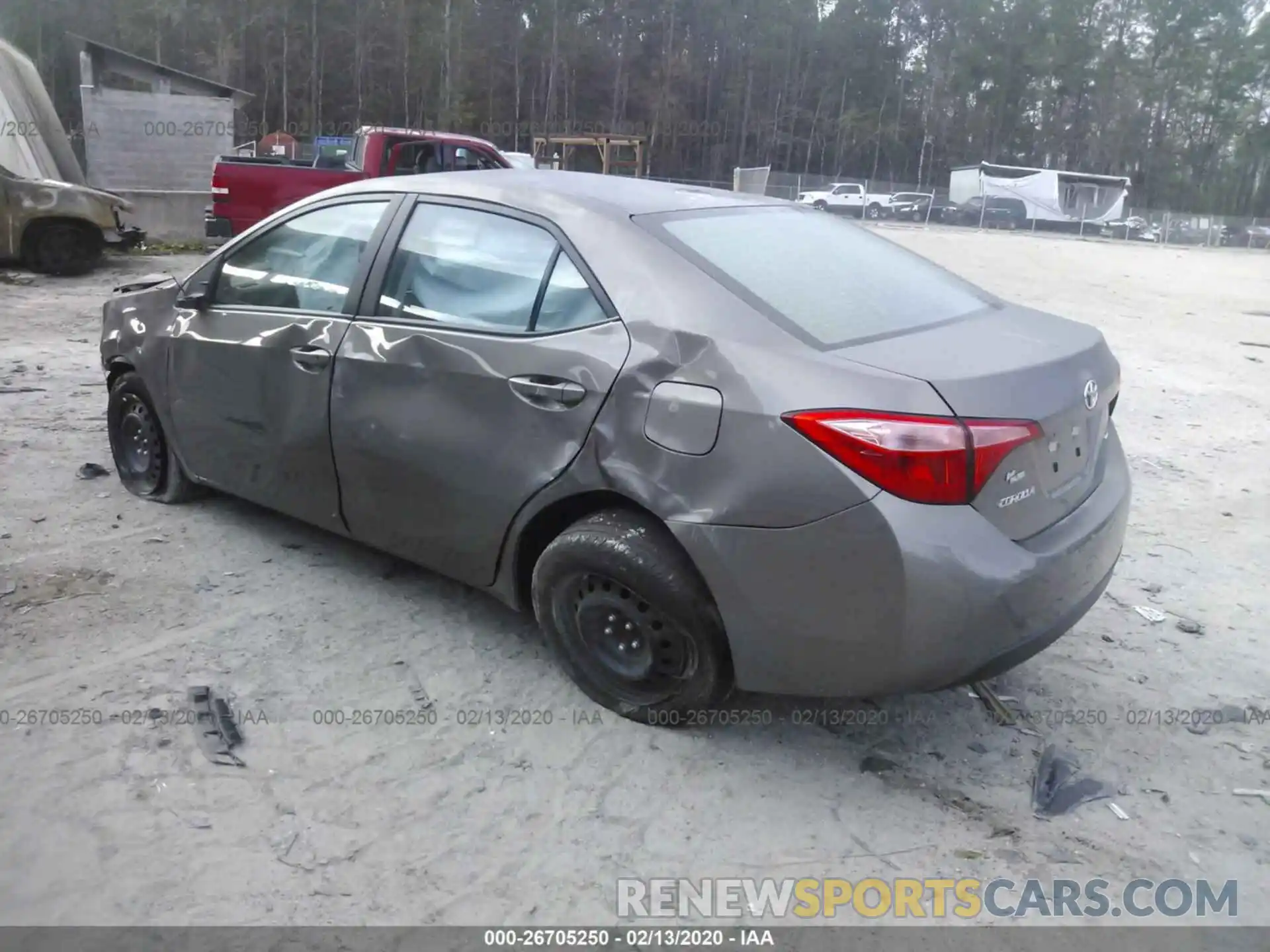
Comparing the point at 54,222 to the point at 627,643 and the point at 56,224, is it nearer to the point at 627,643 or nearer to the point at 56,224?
the point at 56,224

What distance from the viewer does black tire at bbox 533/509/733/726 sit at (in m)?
3.07

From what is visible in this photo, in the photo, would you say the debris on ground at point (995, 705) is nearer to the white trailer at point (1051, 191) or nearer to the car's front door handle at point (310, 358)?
the car's front door handle at point (310, 358)

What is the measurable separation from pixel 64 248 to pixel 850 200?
38.6 metres

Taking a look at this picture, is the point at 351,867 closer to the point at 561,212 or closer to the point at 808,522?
the point at 808,522

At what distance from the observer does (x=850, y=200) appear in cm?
4712

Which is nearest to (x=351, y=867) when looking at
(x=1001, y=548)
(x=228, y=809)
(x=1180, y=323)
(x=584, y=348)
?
(x=228, y=809)

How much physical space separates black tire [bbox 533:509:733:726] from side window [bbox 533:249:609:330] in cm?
58

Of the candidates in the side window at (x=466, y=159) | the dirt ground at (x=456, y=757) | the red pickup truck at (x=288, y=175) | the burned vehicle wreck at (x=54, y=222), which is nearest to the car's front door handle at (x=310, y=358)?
the dirt ground at (x=456, y=757)

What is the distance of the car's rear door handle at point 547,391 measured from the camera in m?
3.19

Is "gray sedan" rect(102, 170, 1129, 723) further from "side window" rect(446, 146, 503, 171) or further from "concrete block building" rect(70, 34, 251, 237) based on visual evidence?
"concrete block building" rect(70, 34, 251, 237)

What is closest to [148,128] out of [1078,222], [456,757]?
[456,757]

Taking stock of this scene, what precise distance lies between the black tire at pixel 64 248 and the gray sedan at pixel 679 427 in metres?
10.6

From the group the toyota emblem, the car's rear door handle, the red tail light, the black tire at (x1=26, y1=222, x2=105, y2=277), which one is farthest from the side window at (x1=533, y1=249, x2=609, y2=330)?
the black tire at (x1=26, y1=222, x2=105, y2=277)

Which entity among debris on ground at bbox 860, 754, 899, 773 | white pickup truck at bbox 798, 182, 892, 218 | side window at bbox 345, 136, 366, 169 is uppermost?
white pickup truck at bbox 798, 182, 892, 218
